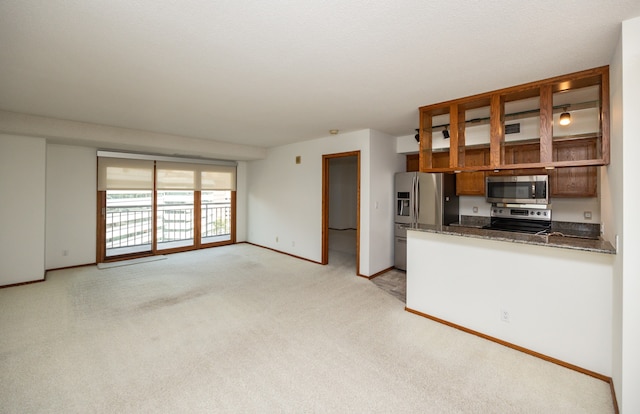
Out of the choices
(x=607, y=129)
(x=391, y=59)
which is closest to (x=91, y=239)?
(x=391, y=59)

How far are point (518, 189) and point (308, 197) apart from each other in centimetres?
353

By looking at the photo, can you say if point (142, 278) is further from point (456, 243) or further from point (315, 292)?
point (456, 243)

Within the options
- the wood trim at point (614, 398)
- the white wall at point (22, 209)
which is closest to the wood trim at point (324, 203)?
the wood trim at point (614, 398)

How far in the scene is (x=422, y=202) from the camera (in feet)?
15.3

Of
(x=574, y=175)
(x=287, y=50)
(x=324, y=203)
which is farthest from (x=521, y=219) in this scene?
(x=287, y=50)

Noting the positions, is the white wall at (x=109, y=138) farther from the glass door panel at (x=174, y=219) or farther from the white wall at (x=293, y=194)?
the glass door panel at (x=174, y=219)

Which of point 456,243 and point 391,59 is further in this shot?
point 456,243

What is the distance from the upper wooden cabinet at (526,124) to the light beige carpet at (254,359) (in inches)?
72.2

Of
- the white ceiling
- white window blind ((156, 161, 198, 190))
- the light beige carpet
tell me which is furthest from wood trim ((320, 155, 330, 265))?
white window blind ((156, 161, 198, 190))

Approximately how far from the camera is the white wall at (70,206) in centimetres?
480

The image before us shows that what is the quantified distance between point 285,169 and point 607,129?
5.03 metres

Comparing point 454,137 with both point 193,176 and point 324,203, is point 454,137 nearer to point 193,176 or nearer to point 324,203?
point 324,203
